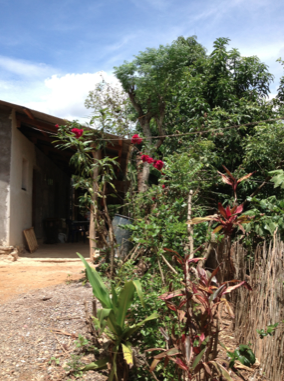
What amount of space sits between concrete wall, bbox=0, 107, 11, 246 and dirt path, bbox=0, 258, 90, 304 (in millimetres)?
689

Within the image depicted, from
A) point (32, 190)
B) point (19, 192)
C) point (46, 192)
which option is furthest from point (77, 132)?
point (46, 192)

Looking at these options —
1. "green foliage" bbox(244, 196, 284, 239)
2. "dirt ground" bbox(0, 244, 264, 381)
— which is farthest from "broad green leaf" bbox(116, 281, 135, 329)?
"green foliage" bbox(244, 196, 284, 239)

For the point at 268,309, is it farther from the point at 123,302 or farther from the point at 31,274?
the point at 31,274

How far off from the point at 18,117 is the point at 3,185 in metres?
1.46

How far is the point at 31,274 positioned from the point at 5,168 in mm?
2382

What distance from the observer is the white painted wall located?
22.4 ft

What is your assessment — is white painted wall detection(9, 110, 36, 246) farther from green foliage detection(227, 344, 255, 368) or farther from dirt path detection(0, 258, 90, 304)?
green foliage detection(227, 344, 255, 368)

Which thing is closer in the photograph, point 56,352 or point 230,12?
point 56,352

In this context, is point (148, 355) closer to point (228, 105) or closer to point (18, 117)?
point (228, 105)

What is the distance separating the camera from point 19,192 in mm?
7320

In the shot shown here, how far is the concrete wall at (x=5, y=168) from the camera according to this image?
6.59 meters

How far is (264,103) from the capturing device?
7.04 m

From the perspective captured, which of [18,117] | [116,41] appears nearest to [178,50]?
[18,117]

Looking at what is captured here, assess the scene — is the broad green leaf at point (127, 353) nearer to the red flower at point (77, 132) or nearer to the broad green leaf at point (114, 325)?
the broad green leaf at point (114, 325)
